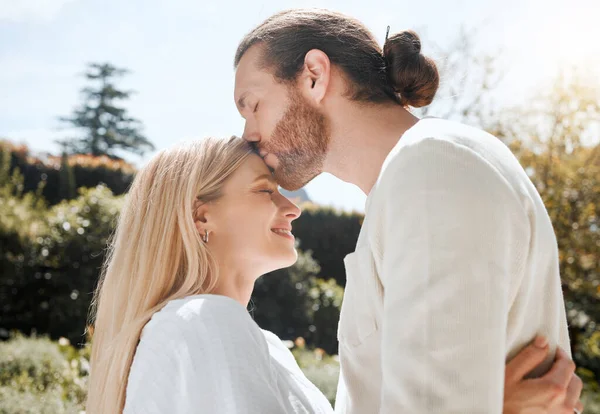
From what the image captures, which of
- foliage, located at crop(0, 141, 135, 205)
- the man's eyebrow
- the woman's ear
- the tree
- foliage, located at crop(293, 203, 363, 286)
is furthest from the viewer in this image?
the tree

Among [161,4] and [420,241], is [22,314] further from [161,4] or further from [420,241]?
[161,4]

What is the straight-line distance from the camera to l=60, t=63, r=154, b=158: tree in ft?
75.2

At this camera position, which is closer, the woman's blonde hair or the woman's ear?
the woman's blonde hair

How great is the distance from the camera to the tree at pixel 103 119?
22.9 meters

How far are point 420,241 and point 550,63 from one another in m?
7.55

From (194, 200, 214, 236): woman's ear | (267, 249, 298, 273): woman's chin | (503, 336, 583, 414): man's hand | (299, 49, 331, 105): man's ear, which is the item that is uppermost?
(299, 49, 331, 105): man's ear

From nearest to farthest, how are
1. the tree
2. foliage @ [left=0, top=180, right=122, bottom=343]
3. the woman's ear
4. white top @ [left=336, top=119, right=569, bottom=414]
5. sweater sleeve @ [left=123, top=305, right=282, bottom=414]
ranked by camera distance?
white top @ [left=336, top=119, right=569, bottom=414]
sweater sleeve @ [left=123, top=305, right=282, bottom=414]
the woman's ear
foliage @ [left=0, top=180, right=122, bottom=343]
the tree

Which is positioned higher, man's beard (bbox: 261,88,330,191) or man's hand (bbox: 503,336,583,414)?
man's beard (bbox: 261,88,330,191)

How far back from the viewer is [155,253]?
1969 millimetres

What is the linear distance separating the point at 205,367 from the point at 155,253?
0.53 m

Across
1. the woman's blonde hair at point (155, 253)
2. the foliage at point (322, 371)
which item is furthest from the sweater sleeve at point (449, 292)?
the foliage at point (322, 371)

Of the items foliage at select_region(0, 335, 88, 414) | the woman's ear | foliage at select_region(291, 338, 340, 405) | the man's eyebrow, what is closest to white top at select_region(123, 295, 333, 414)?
the woman's ear

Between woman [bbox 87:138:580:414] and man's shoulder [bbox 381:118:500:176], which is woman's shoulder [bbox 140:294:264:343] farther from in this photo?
man's shoulder [bbox 381:118:500:176]

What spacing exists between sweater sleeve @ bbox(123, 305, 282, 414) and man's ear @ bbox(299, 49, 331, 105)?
0.63 m
